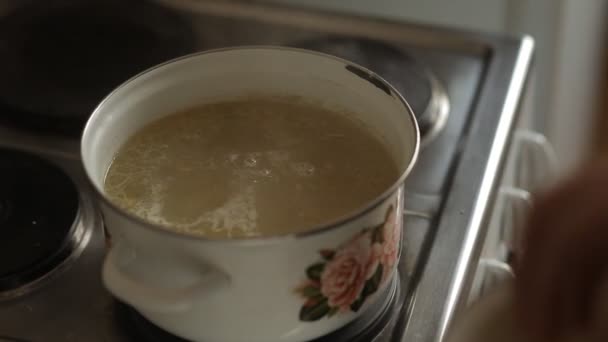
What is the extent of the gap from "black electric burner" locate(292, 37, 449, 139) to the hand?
Result: 1.22ft

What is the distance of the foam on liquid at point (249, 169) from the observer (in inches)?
19.1

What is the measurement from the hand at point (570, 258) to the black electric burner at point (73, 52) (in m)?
0.47

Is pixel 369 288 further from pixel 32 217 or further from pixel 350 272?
pixel 32 217

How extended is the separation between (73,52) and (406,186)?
0.37 meters

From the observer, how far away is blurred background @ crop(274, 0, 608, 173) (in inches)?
36.9

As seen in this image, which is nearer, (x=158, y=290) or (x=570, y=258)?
(x=570, y=258)

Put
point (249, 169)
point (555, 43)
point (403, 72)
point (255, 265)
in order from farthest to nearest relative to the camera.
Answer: point (555, 43) < point (403, 72) < point (249, 169) < point (255, 265)

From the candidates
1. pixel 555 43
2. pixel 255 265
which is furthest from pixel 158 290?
pixel 555 43

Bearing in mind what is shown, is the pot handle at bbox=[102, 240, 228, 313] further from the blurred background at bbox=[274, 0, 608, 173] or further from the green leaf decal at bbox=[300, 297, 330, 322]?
the blurred background at bbox=[274, 0, 608, 173]

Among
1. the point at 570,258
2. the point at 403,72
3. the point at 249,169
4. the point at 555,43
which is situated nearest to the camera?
the point at 570,258

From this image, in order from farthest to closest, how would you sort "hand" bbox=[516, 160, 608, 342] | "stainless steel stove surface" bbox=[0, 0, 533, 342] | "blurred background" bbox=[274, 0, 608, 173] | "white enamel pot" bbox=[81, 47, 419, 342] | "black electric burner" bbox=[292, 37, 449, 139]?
"blurred background" bbox=[274, 0, 608, 173], "black electric burner" bbox=[292, 37, 449, 139], "stainless steel stove surface" bbox=[0, 0, 533, 342], "white enamel pot" bbox=[81, 47, 419, 342], "hand" bbox=[516, 160, 608, 342]

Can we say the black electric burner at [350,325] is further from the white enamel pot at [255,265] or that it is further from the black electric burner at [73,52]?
the black electric burner at [73,52]

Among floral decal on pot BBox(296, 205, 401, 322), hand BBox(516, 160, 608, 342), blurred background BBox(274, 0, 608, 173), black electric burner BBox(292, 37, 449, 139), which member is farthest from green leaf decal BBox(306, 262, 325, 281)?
blurred background BBox(274, 0, 608, 173)

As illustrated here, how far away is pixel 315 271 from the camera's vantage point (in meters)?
0.43
